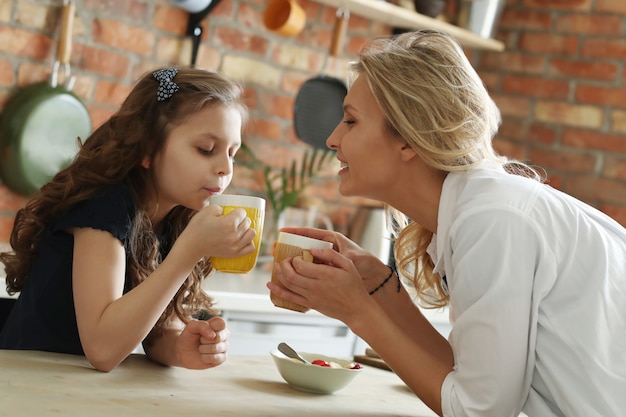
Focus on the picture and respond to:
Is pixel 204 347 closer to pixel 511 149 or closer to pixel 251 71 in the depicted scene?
pixel 251 71

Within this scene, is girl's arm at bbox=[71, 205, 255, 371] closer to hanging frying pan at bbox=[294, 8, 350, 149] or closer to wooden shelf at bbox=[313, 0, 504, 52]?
hanging frying pan at bbox=[294, 8, 350, 149]

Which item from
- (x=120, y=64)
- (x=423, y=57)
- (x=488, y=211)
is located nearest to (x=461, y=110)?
(x=423, y=57)

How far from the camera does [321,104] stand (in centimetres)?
307

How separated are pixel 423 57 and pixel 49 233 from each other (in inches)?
29.0

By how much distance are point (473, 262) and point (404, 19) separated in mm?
2153

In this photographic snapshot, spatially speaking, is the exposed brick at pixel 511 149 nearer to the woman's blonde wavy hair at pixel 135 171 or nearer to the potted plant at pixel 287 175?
the potted plant at pixel 287 175

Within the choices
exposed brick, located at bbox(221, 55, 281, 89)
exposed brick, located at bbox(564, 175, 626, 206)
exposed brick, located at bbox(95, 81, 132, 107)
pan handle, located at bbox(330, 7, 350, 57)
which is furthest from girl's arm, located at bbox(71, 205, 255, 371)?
exposed brick, located at bbox(564, 175, 626, 206)

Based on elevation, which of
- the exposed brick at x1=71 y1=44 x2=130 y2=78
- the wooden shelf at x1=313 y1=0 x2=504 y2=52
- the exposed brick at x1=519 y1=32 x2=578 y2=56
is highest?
the exposed brick at x1=519 y1=32 x2=578 y2=56

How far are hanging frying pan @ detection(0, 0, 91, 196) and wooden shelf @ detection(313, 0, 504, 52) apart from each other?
1.05 m

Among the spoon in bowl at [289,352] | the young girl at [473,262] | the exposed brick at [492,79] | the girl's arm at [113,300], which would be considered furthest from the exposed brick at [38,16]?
the exposed brick at [492,79]

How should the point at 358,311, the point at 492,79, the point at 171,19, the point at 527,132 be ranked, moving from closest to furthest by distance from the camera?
the point at 358,311 < the point at 171,19 < the point at 527,132 < the point at 492,79

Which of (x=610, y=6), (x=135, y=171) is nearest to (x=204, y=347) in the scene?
(x=135, y=171)

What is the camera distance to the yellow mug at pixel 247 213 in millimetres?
1314

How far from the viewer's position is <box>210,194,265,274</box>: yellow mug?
4.31ft
